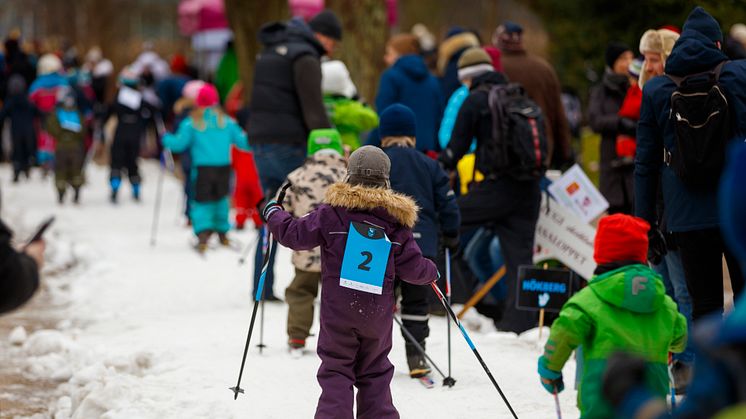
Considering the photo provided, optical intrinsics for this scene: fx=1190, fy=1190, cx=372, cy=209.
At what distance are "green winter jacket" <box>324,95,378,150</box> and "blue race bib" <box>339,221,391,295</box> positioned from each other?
11.8 ft

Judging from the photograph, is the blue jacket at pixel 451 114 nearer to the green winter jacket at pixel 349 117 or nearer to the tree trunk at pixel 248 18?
the green winter jacket at pixel 349 117

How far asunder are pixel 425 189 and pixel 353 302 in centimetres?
153

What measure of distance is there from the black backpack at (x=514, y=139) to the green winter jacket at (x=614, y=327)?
341 centimetres

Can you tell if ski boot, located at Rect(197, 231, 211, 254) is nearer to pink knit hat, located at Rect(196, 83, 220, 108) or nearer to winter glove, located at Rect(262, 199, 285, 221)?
pink knit hat, located at Rect(196, 83, 220, 108)

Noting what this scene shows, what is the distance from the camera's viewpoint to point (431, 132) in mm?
10070

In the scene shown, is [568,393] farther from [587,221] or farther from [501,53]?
[501,53]

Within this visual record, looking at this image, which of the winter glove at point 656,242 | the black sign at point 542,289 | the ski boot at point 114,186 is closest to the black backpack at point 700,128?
the winter glove at point 656,242

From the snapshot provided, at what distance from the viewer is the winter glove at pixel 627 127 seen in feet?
28.1

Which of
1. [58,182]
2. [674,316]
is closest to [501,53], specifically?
[674,316]

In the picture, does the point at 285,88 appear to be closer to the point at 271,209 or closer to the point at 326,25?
the point at 326,25

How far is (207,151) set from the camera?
40.1ft

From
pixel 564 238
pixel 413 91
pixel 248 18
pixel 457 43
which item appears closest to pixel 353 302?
Result: pixel 564 238

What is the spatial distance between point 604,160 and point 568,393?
3006mm

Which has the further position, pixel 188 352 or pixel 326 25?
pixel 326 25
